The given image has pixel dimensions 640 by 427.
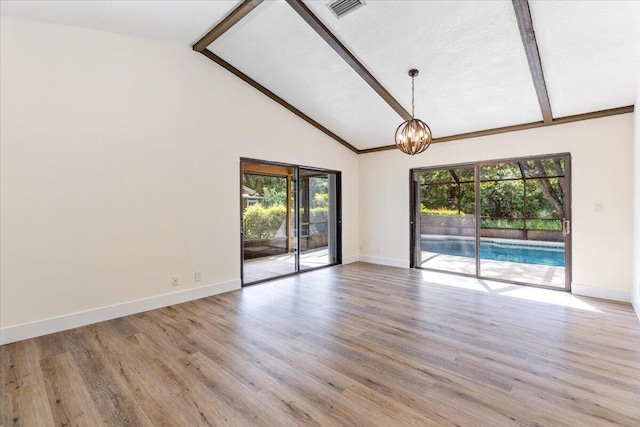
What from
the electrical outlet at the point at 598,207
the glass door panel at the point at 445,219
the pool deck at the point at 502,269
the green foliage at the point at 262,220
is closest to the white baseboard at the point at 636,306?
the pool deck at the point at 502,269

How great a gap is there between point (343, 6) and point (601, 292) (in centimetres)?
499

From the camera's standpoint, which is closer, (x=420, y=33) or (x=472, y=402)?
(x=472, y=402)

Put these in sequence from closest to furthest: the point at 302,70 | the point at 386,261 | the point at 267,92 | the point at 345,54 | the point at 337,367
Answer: the point at 337,367
the point at 345,54
the point at 302,70
the point at 267,92
the point at 386,261

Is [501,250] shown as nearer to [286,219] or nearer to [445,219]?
[445,219]

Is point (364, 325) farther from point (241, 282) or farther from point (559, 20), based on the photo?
point (559, 20)

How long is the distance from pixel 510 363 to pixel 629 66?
3.49 metres

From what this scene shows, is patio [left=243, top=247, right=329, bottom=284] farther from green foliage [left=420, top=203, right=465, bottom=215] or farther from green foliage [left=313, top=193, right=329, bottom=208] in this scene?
green foliage [left=420, top=203, right=465, bottom=215]

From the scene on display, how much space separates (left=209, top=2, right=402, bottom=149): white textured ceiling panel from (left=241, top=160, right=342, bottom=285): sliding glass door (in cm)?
118

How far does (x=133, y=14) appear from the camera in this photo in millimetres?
3201

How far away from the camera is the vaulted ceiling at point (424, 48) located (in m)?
→ 2.90

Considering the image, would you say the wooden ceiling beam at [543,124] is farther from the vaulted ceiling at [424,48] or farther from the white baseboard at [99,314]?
the white baseboard at [99,314]

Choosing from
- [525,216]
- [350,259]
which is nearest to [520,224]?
[525,216]

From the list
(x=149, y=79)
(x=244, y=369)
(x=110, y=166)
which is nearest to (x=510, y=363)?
(x=244, y=369)

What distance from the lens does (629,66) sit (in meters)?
3.27
